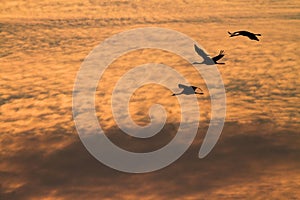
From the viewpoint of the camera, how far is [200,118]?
11805 mm

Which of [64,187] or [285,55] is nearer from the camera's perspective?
[64,187]

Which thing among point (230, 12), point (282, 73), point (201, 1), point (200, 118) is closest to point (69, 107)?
point (200, 118)

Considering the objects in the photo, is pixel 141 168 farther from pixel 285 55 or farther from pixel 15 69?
pixel 285 55

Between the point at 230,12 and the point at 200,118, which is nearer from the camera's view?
the point at 200,118

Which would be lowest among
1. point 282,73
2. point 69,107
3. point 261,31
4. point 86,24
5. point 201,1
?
point 69,107

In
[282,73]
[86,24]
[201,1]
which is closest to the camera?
[282,73]

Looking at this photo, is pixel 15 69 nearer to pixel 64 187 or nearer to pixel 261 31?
pixel 64 187

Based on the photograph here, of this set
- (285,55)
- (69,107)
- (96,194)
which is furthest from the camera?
(285,55)

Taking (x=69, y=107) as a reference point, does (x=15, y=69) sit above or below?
above

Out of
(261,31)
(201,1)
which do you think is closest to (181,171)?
(261,31)

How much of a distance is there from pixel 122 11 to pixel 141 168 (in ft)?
48.9

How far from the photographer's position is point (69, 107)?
1267cm

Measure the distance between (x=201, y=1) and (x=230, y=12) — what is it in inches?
107

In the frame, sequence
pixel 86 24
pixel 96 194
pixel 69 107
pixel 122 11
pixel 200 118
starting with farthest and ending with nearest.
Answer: pixel 122 11, pixel 86 24, pixel 69 107, pixel 200 118, pixel 96 194
